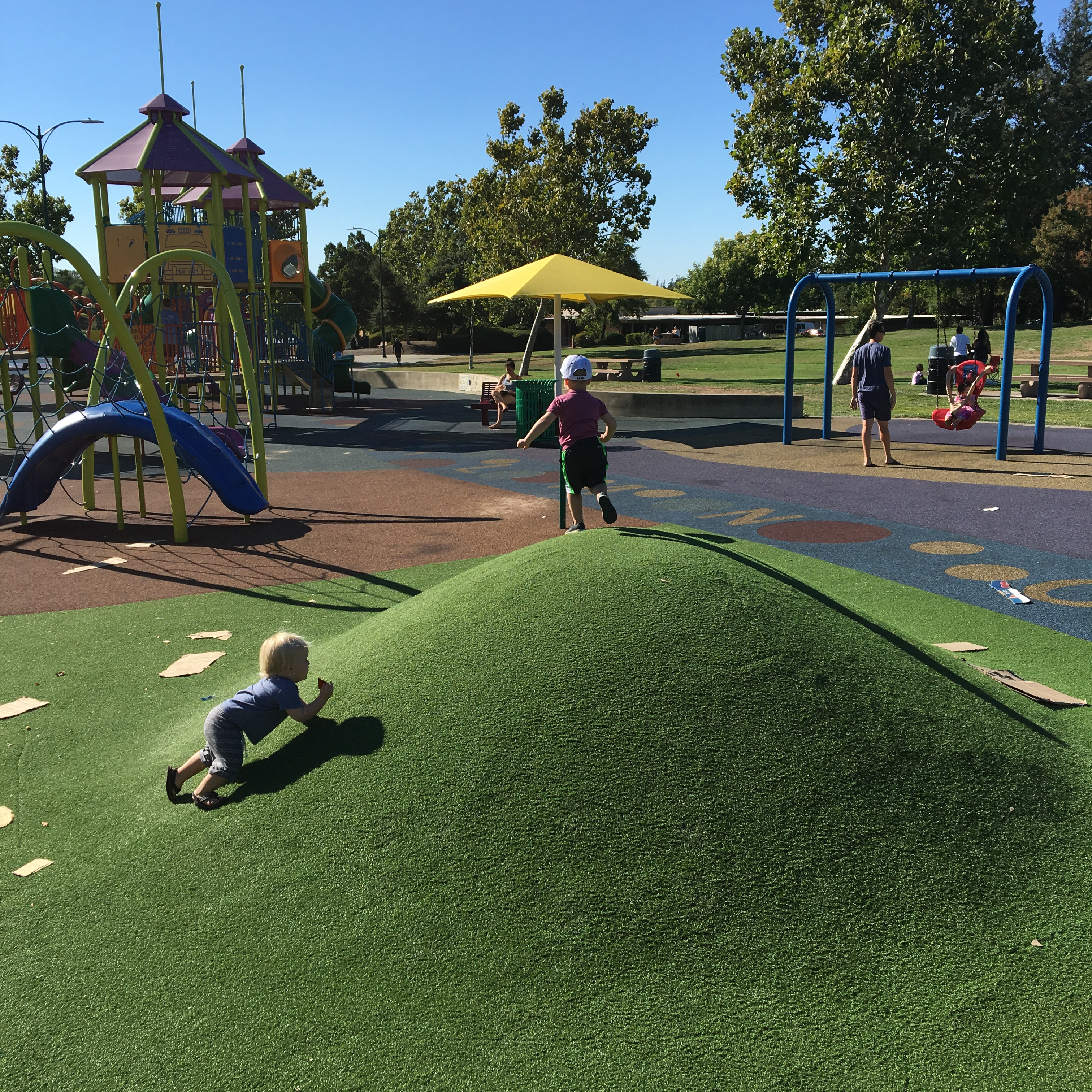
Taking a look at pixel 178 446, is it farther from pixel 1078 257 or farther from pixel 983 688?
pixel 1078 257

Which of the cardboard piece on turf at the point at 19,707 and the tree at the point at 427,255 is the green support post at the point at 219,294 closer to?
the cardboard piece on turf at the point at 19,707

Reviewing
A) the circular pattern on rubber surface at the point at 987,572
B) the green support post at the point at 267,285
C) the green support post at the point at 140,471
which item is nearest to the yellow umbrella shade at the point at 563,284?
the green support post at the point at 140,471

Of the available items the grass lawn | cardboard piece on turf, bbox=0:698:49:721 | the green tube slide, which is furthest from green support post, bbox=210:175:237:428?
cardboard piece on turf, bbox=0:698:49:721

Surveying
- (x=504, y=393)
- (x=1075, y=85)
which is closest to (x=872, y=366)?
(x=504, y=393)

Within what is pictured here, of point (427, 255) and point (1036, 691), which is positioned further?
point (427, 255)

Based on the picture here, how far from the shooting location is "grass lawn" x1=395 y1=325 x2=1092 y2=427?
75.1 feet

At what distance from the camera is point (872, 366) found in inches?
533

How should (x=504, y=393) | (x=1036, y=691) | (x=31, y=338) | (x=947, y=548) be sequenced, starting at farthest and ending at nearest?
(x=504, y=393)
(x=31, y=338)
(x=947, y=548)
(x=1036, y=691)

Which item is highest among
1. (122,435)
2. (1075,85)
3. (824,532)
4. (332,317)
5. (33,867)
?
(1075,85)

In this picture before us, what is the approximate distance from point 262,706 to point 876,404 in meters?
11.6

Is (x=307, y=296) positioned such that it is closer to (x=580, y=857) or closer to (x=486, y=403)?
(x=486, y=403)

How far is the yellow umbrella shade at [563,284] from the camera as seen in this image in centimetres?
1552

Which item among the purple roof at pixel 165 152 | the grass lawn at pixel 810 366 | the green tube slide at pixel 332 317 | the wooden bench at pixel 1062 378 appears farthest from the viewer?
the green tube slide at pixel 332 317

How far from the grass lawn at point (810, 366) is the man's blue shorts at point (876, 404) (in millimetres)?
7357
